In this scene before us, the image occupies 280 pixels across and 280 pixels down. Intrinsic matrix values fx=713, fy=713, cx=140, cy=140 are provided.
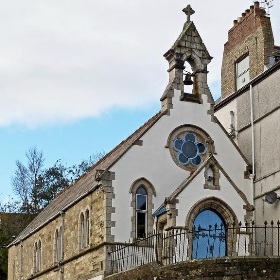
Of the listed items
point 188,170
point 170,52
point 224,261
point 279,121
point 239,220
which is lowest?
point 224,261

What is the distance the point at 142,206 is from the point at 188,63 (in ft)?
21.2

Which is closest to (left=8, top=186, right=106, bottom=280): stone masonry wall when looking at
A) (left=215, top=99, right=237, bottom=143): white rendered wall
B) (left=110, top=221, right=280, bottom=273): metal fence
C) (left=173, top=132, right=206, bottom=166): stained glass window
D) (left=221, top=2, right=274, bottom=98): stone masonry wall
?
(left=110, top=221, right=280, bottom=273): metal fence

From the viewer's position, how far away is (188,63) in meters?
29.5

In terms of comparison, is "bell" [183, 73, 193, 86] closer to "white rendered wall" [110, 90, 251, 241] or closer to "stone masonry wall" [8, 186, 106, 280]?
"white rendered wall" [110, 90, 251, 241]

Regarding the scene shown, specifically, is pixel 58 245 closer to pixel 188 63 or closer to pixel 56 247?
pixel 56 247

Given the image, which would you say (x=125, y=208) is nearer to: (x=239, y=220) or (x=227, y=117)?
(x=239, y=220)

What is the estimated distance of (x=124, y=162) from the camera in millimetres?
27266

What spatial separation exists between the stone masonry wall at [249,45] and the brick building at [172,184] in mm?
203

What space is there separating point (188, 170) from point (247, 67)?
22.2ft

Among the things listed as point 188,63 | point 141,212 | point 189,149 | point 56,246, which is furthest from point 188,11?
point 56,246

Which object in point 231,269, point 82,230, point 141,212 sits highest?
point 141,212

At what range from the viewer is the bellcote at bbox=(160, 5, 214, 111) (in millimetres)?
28578

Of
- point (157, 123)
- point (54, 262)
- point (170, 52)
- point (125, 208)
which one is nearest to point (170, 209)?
point (125, 208)

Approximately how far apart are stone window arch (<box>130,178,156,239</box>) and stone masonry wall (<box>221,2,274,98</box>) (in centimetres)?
756
